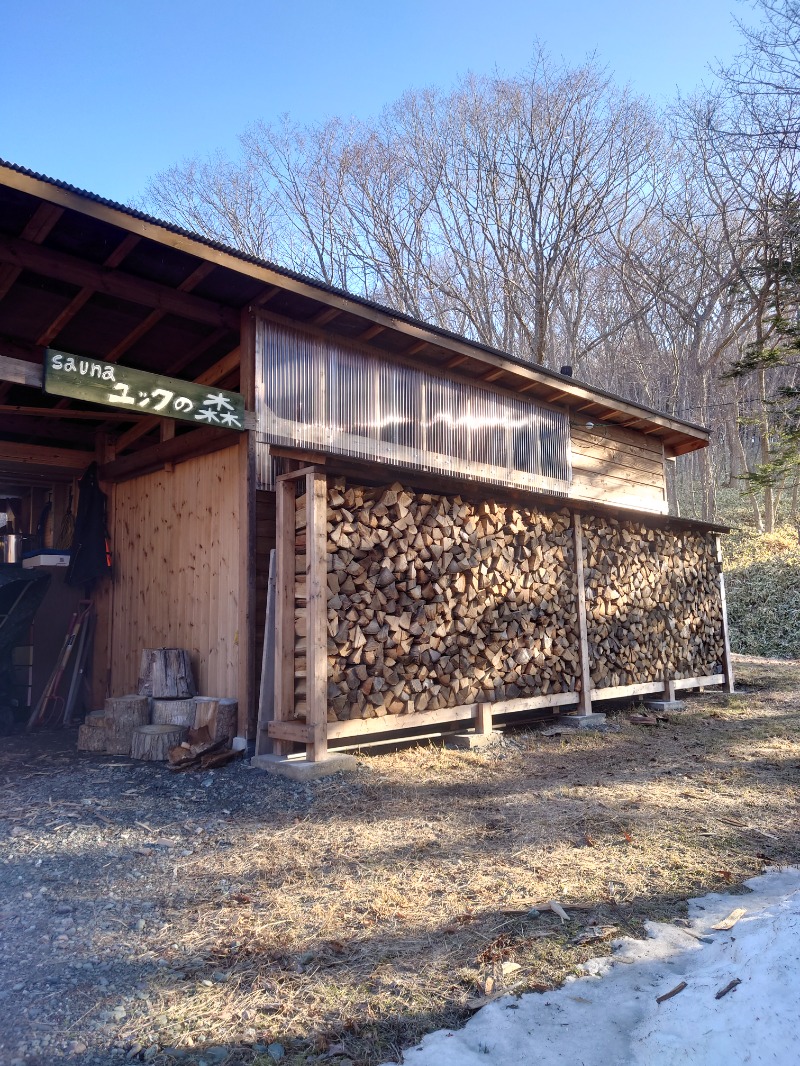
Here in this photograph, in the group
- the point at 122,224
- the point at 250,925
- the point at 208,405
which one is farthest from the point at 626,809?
the point at 122,224

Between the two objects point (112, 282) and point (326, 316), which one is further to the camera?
point (326, 316)

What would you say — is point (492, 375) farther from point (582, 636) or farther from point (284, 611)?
point (284, 611)

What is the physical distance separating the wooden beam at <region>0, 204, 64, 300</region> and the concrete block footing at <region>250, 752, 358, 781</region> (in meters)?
4.16

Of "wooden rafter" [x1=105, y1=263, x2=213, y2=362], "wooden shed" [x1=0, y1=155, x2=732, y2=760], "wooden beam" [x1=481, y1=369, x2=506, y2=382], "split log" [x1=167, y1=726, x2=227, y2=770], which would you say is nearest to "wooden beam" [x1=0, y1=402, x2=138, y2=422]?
"wooden shed" [x1=0, y1=155, x2=732, y2=760]

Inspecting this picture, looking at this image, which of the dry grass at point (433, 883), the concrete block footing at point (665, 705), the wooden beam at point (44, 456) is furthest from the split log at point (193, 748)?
the concrete block footing at point (665, 705)

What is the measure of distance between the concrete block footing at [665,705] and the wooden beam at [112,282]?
651 cm

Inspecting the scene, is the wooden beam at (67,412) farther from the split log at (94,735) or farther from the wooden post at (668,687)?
the wooden post at (668,687)

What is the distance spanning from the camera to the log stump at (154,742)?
20.4 ft

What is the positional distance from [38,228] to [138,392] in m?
1.31

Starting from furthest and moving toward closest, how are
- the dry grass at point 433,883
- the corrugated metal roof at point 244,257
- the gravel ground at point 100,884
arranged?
the corrugated metal roof at point 244,257 → the dry grass at point 433,883 → the gravel ground at point 100,884

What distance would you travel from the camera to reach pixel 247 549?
641 centimetres

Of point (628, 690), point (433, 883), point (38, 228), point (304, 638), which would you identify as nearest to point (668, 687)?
point (628, 690)

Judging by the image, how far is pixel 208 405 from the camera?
20.2 feet

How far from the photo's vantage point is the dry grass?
101 inches
